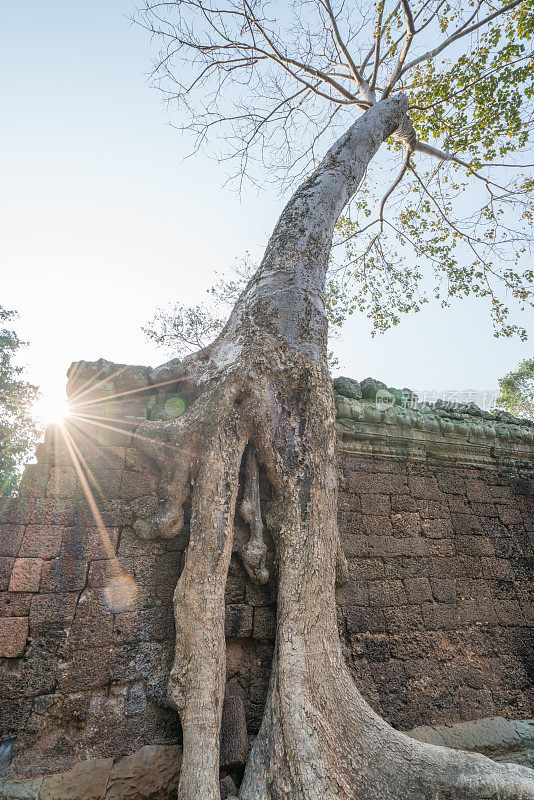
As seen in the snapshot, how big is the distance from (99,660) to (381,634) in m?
1.79

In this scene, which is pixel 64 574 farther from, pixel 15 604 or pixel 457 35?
pixel 457 35

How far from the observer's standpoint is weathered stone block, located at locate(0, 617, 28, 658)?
6.95 ft

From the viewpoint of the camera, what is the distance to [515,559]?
3666mm

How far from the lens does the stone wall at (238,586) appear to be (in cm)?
215

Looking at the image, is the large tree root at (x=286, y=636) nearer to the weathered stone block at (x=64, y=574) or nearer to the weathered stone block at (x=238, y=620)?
the weathered stone block at (x=238, y=620)

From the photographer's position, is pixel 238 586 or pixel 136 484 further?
pixel 136 484

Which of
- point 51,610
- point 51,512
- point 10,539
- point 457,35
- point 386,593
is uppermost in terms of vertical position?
point 457,35

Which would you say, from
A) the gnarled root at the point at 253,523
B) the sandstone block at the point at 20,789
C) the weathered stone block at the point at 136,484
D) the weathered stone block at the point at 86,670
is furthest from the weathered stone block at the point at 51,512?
the sandstone block at the point at 20,789

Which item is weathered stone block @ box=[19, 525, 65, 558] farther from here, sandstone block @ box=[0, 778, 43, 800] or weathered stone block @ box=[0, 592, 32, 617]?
sandstone block @ box=[0, 778, 43, 800]

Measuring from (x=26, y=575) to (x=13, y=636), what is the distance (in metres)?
0.28

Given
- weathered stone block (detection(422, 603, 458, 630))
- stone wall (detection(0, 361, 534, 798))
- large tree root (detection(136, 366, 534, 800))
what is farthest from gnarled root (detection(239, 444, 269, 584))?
weathered stone block (detection(422, 603, 458, 630))

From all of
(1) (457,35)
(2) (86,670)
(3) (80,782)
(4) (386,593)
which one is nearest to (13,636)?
(2) (86,670)

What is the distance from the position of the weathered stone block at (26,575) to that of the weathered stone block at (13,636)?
14 cm

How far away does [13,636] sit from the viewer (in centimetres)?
215
